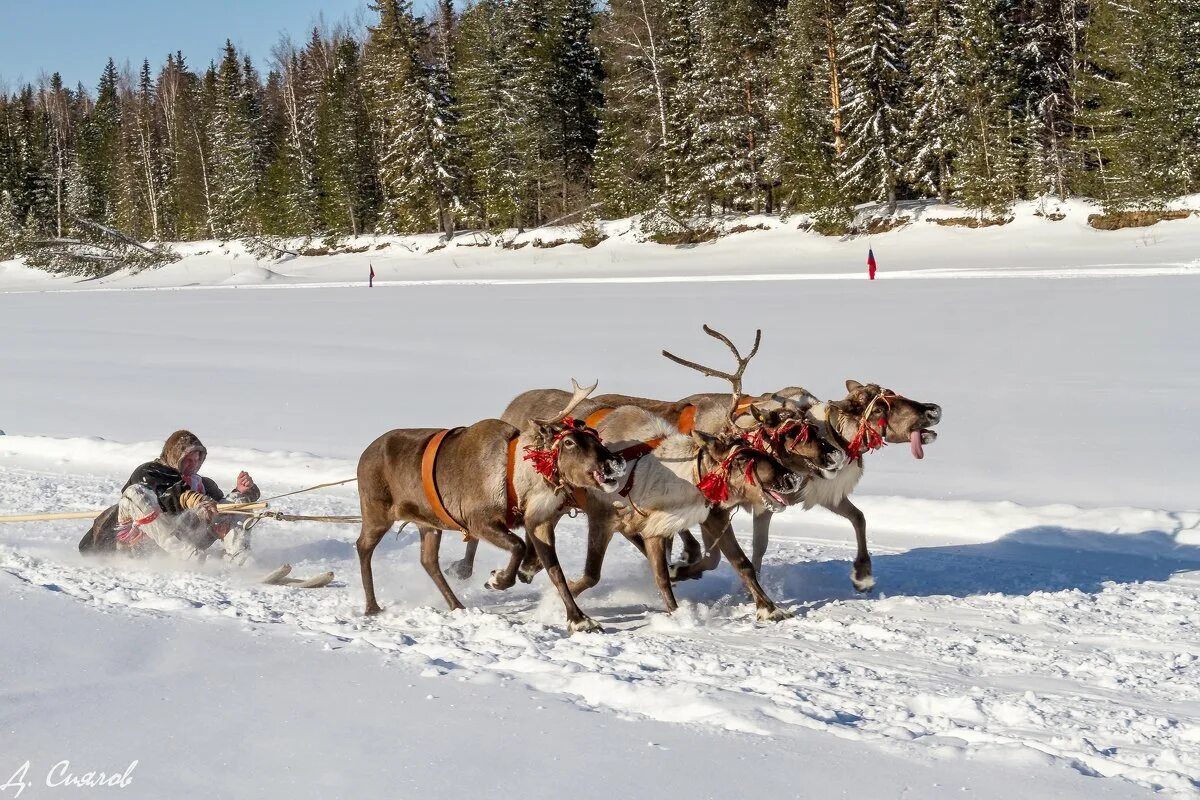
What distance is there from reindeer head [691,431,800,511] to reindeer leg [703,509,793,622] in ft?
0.59

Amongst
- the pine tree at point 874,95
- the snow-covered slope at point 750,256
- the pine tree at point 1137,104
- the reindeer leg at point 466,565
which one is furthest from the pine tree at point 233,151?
the reindeer leg at point 466,565

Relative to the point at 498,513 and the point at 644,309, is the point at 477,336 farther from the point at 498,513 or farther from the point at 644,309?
the point at 498,513

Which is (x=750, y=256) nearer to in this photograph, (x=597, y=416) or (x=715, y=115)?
(x=715, y=115)

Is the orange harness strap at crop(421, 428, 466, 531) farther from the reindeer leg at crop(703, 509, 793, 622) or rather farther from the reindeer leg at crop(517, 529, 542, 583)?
the reindeer leg at crop(703, 509, 793, 622)

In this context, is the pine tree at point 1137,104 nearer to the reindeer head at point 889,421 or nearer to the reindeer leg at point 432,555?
the reindeer head at point 889,421

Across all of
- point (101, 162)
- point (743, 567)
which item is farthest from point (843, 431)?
point (101, 162)

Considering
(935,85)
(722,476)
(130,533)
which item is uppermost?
(935,85)

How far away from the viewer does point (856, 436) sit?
7043 millimetres

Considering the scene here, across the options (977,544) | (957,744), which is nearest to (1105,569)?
(977,544)

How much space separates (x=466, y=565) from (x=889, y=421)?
125 inches

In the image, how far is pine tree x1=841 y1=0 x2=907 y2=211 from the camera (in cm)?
4050

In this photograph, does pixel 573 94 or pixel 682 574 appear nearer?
pixel 682 574

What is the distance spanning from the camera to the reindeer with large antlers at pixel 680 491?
20.6 ft

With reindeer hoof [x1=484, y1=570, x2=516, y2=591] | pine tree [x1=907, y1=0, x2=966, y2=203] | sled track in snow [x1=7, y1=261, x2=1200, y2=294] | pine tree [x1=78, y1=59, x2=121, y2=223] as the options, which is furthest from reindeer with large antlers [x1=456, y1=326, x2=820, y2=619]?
pine tree [x1=78, y1=59, x2=121, y2=223]
